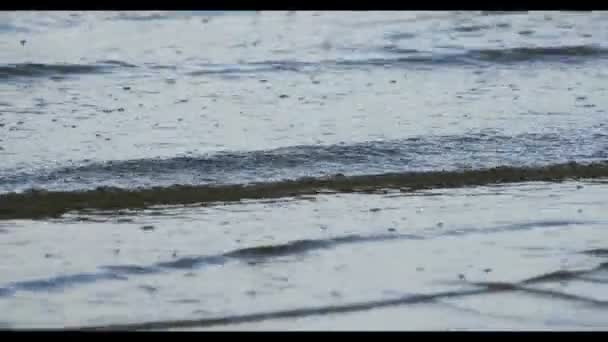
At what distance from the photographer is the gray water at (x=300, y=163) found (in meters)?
3.99

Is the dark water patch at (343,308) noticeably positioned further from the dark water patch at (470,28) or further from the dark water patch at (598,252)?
the dark water patch at (470,28)

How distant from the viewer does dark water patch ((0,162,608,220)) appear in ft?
17.6

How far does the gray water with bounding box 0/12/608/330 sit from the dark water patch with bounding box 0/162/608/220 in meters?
0.05

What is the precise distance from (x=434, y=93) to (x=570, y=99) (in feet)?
2.82

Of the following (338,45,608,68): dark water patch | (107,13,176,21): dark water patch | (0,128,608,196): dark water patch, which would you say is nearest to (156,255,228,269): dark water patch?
(0,128,608,196): dark water patch

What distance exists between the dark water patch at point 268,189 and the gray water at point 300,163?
5 cm

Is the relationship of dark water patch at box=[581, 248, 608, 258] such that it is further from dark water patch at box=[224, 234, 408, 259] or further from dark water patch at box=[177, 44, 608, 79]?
dark water patch at box=[177, 44, 608, 79]

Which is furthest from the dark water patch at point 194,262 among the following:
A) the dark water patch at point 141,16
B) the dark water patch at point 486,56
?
the dark water patch at point 141,16

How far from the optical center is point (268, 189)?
5727 millimetres

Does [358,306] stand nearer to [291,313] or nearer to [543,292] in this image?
[291,313]

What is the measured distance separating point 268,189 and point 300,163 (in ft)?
1.62

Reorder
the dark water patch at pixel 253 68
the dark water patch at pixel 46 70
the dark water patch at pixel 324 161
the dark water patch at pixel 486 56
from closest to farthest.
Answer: the dark water patch at pixel 324 161 → the dark water patch at pixel 46 70 → the dark water patch at pixel 253 68 → the dark water patch at pixel 486 56

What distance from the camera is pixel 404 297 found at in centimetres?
402

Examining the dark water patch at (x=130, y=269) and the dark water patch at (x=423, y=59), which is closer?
the dark water patch at (x=130, y=269)
